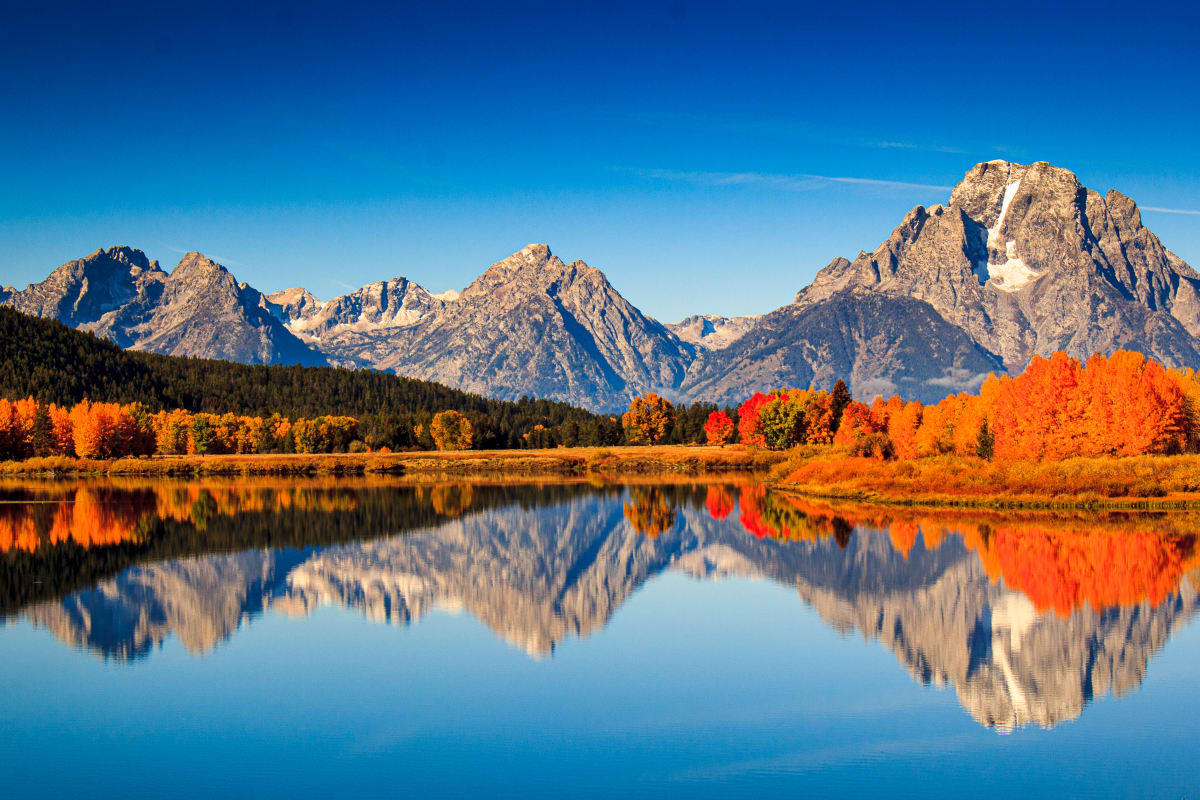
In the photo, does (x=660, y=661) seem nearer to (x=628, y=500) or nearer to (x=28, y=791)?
(x=28, y=791)

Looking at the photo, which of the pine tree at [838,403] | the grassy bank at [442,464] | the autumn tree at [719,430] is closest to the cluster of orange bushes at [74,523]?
the grassy bank at [442,464]

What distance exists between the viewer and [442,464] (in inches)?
5915

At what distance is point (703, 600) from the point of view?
41.2 metres

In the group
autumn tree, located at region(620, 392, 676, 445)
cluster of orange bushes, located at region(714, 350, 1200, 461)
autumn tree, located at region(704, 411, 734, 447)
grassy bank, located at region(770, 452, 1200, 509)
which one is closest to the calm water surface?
grassy bank, located at region(770, 452, 1200, 509)

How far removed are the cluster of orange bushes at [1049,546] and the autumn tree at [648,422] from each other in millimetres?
114501

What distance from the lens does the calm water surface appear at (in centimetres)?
2031

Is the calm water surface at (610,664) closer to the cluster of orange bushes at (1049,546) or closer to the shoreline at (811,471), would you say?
the cluster of orange bushes at (1049,546)

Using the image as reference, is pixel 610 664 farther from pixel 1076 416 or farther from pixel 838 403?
pixel 838 403

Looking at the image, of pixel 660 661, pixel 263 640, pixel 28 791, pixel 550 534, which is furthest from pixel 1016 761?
pixel 550 534

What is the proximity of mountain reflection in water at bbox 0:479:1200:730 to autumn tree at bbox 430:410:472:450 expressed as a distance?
103725mm

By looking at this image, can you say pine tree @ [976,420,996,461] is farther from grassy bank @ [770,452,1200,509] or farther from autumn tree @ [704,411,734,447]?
autumn tree @ [704,411,734,447]

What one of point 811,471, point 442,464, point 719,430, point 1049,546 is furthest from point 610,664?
point 719,430

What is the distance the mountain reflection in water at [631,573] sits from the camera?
3045cm

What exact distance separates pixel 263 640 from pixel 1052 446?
241 ft
